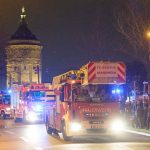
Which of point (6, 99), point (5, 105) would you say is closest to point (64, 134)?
point (6, 99)

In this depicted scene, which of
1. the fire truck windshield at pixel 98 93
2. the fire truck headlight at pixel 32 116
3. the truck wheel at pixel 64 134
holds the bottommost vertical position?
the truck wheel at pixel 64 134

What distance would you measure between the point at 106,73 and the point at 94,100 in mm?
1186

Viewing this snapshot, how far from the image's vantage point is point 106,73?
2409cm

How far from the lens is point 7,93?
182 ft

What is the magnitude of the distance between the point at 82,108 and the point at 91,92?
72 cm

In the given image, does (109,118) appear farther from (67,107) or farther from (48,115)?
(48,115)

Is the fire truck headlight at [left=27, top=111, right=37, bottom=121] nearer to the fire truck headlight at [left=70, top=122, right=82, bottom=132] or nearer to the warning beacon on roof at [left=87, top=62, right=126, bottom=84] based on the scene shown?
the warning beacon on roof at [left=87, top=62, right=126, bottom=84]

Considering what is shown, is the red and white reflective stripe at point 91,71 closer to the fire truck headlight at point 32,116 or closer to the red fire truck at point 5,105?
the fire truck headlight at point 32,116

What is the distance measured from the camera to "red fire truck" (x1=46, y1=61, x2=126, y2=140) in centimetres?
2367

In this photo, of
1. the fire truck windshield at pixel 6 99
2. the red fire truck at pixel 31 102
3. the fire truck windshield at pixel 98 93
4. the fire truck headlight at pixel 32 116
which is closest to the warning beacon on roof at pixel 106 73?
the fire truck windshield at pixel 98 93

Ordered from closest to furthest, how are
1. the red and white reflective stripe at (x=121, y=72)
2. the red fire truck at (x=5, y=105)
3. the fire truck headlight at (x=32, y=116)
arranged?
1. the red and white reflective stripe at (x=121, y=72)
2. the fire truck headlight at (x=32, y=116)
3. the red fire truck at (x=5, y=105)

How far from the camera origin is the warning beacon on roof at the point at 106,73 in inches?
938

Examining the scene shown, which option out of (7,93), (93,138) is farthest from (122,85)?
(7,93)

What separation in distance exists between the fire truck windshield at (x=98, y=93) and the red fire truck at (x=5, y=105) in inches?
1228
